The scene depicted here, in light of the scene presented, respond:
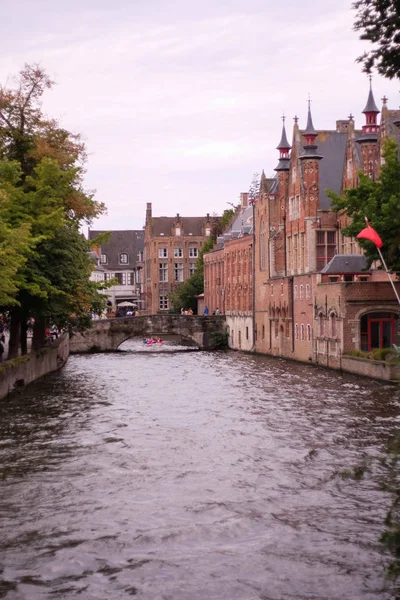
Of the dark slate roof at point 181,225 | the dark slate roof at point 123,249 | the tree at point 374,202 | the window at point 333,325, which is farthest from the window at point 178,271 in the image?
the tree at point 374,202

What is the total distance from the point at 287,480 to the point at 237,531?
4.53 metres

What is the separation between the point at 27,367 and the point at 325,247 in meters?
28.0

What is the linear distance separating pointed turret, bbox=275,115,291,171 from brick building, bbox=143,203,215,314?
68315 millimetres

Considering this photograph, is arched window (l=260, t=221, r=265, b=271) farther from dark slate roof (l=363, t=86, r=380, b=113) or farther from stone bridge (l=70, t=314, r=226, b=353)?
dark slate roof (l=363, t=86, r=380, b=113)

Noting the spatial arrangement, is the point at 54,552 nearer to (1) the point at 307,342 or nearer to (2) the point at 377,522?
(2) the point at 377,522

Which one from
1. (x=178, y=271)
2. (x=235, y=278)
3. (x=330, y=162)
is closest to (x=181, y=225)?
(x=178, y=271)

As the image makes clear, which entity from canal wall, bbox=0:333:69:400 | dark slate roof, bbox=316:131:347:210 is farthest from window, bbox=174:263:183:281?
canal wall, bbox=0:333:69:400

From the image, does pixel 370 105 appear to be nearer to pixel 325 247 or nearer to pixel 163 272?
pixel 325 247

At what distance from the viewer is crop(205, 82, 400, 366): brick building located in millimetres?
54531

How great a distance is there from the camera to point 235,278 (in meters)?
92.5

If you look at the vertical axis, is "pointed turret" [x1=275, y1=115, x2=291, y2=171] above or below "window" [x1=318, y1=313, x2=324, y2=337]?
above

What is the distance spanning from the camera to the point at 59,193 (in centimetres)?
4538

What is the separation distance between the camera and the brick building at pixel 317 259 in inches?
→ 2147

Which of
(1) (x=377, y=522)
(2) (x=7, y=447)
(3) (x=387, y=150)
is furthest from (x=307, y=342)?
(1) (x=377, y=522)
